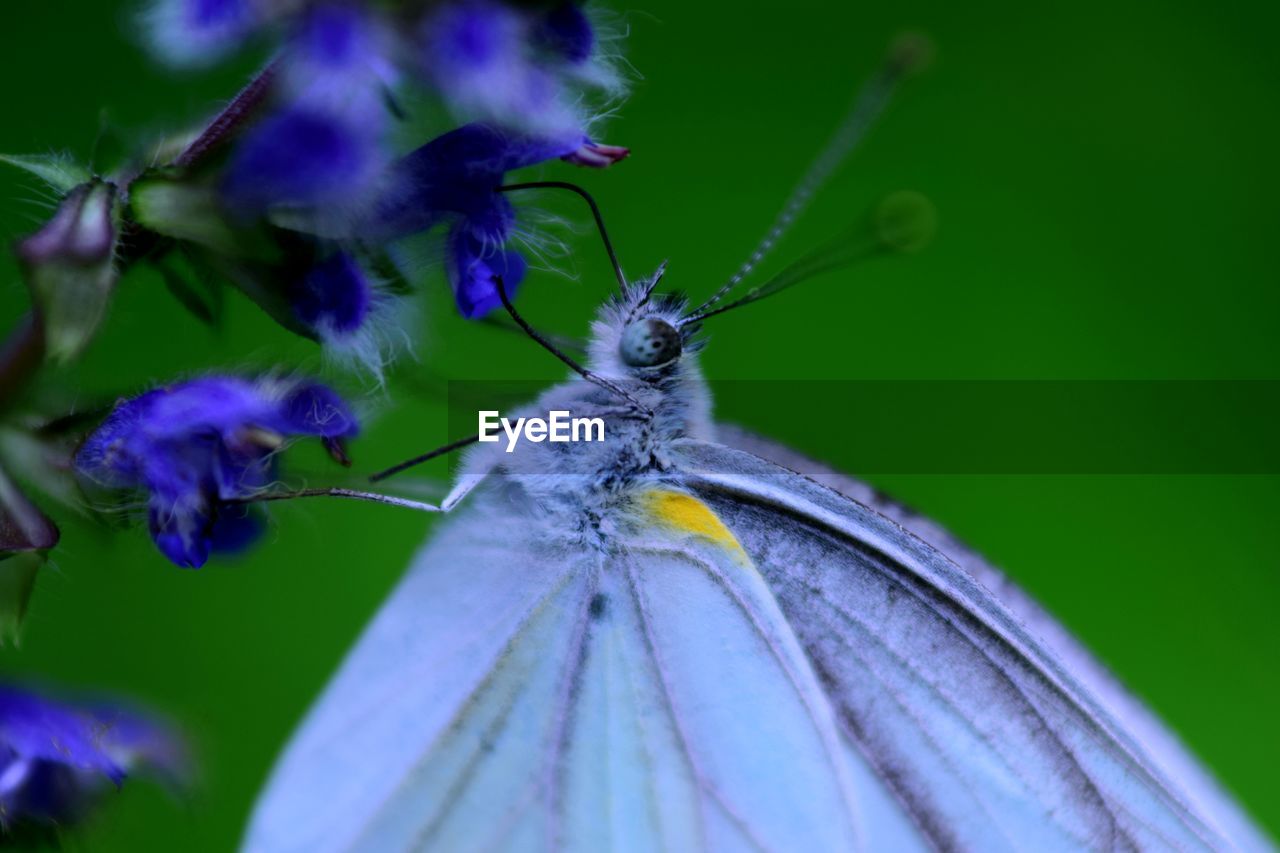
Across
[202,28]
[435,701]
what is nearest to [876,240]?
[435,701]

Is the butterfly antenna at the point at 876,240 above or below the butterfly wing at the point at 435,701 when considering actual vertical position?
above

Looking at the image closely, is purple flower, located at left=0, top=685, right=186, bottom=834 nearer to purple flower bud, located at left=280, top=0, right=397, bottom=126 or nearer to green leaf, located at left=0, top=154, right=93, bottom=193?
green leaf, located at left=0, top=154, right=93, bottom=193

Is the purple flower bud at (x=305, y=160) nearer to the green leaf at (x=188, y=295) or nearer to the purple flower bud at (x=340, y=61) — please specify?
the purple flower bud at (x=340, y=61)

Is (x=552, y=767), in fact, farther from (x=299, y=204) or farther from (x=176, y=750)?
(x=299, y=204)

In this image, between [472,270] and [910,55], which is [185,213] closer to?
[472,270]

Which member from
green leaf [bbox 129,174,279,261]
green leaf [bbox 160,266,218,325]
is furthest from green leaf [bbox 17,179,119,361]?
green leaf [bbox 160,266,218,325]

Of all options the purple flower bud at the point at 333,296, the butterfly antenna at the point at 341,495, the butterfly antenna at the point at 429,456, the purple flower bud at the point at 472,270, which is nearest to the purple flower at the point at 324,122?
the purple flower bud at the point at 333,296

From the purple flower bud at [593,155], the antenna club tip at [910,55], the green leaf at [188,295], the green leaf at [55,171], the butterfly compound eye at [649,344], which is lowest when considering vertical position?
the green leaf at [188,295]
